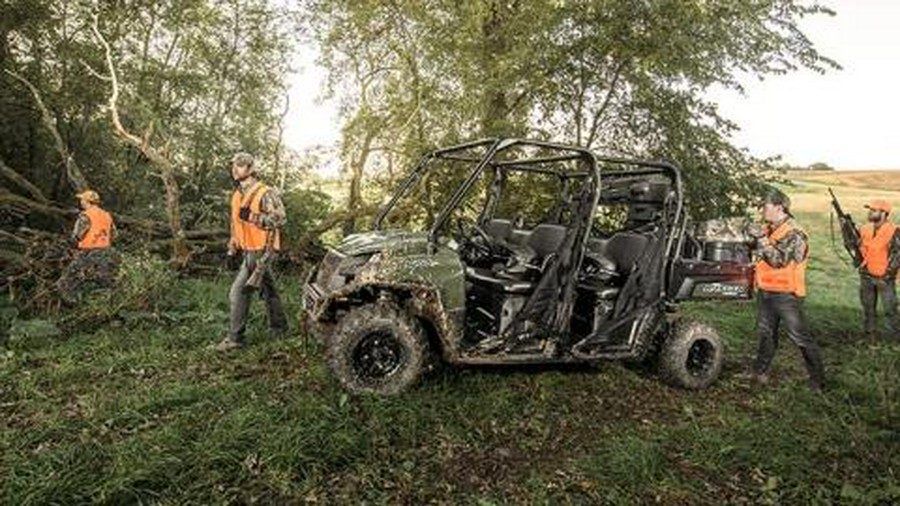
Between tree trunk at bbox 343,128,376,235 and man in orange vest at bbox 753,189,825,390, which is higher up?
tree trunk at bbox 343,128,376,235

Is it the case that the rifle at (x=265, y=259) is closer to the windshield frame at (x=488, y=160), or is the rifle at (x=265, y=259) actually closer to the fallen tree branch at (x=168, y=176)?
the windshield frame at (x=488, y=160)

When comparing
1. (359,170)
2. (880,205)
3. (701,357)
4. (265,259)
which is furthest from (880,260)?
(359,170)

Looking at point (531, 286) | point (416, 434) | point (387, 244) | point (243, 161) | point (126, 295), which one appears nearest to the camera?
point (416, 434)

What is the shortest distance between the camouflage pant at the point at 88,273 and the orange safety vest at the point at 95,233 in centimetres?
8

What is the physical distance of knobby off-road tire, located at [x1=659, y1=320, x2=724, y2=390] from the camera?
6.27 meters

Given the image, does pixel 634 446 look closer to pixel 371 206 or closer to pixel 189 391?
pixel 189 391

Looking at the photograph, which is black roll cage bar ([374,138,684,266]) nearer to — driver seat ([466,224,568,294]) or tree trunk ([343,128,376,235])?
driver seat ([466,224,568,294])

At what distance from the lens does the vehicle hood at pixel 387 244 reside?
541 cm

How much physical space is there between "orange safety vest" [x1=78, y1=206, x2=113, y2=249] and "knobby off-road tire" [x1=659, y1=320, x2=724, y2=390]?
Result: 7.32 meters

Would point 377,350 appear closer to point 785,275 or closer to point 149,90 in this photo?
point 785,275

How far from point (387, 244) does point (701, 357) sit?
11.2 ft

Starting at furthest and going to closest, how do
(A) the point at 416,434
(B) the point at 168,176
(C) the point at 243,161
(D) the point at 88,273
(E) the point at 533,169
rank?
(B) the point at 168,176 → (D) the point at 88,273 → (E) the point at 533,169 → (C) the point at 243,161 → (A) the point at 416,434

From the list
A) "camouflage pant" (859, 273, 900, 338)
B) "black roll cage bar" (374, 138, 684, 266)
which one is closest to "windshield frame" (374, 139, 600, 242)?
"black roll cage bar" (374, 138, 684, 266)

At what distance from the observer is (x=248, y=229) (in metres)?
6.73
